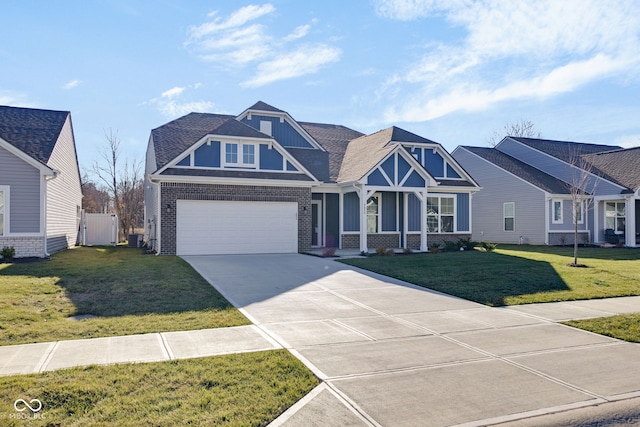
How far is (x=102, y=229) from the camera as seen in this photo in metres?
28.0

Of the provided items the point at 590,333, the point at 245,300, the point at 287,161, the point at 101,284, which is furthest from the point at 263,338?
the point at 287,161

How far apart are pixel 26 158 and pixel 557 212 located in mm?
25830

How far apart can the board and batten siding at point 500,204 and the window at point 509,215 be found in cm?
15

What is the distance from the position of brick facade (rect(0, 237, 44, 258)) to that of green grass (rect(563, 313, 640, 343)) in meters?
16.1

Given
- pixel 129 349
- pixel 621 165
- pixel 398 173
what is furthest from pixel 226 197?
pixel 621 165

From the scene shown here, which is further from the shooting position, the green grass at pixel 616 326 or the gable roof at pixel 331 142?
the gable roof at pixel 331 142

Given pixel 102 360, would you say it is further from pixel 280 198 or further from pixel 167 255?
pixel 280 198

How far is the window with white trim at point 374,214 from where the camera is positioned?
21719 millimetres

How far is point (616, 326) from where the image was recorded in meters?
7.87

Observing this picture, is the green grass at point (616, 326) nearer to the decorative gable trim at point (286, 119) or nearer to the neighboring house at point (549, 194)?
the decorative gable trim at point (286, 119)

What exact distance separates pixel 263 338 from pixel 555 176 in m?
27.5

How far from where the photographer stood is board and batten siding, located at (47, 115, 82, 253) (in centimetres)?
1836

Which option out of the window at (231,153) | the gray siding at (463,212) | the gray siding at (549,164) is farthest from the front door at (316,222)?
the gray siding at (549,164)

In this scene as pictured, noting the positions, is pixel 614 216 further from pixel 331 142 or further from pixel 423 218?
pixel 331 142
